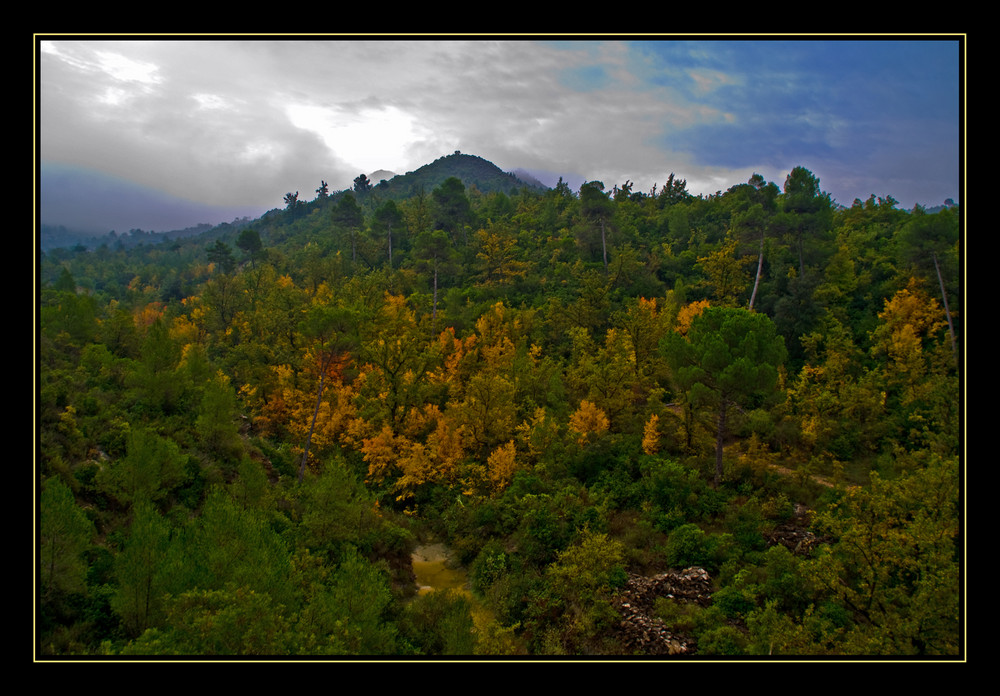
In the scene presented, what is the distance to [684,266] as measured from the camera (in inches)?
2025

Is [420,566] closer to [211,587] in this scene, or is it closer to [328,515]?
[328,515]

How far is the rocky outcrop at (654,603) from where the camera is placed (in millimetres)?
14242

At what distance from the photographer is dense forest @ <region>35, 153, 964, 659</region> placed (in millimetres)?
10367

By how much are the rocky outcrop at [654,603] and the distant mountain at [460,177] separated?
12867 cm

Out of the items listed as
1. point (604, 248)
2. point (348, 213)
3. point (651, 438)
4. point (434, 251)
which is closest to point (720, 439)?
point (651, 438)

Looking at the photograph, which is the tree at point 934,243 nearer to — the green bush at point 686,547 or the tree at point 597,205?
the green bush at point 686,547

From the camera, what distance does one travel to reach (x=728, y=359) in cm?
2141

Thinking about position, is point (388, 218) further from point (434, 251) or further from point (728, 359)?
point (728, 359)

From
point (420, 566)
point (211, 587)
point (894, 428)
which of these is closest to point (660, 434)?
point (894, 428)

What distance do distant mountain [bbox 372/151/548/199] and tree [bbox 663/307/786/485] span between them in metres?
121

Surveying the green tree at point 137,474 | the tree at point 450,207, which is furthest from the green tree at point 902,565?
A: the tree at point 450,207

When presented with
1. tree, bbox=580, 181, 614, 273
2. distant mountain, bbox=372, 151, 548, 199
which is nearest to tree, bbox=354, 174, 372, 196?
distant mountain, bbox=372, 151, 548, 199

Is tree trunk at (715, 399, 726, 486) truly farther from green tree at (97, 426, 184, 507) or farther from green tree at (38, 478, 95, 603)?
green tree at (38, 478, 95, 603)
